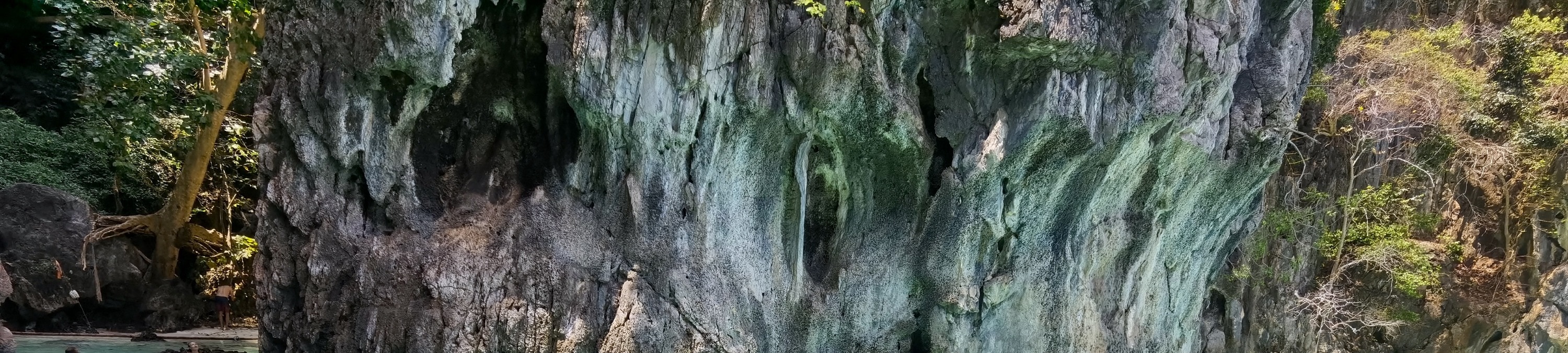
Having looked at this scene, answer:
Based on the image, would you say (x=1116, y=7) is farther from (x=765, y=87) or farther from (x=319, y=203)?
(x=319, y=203)

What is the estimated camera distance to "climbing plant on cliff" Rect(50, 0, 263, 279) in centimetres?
959

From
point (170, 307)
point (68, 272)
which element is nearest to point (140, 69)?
point (68, 272)

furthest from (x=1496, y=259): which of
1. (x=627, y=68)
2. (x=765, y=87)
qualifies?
(x=627, y=68)

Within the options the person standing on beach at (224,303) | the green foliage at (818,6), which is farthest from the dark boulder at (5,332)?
the green foliage at (818,6)

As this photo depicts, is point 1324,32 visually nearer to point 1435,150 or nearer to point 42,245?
point 1435,150

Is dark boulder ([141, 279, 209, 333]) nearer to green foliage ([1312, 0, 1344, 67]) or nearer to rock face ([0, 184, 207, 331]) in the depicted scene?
rock face ([0, 184, 207, 331])

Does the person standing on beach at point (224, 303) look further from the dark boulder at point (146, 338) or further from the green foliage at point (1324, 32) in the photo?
the green foliage at point (1324, 32)

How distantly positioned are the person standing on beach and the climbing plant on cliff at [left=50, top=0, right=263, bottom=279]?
3.21ft

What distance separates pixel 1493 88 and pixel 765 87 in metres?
12.3

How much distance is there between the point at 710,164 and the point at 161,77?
6.83 metres

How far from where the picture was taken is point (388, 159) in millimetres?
7074

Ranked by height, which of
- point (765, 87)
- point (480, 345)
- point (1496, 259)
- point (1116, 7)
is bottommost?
point (480, 345)

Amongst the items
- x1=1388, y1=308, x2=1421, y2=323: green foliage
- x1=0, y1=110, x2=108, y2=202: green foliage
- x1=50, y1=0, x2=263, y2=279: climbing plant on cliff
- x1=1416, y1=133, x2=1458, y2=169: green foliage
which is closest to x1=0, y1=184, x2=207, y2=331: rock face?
x1=50, y1=0, x2=263, y2=279: climbing plant on cliff

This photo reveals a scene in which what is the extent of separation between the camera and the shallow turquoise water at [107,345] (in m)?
9.01
